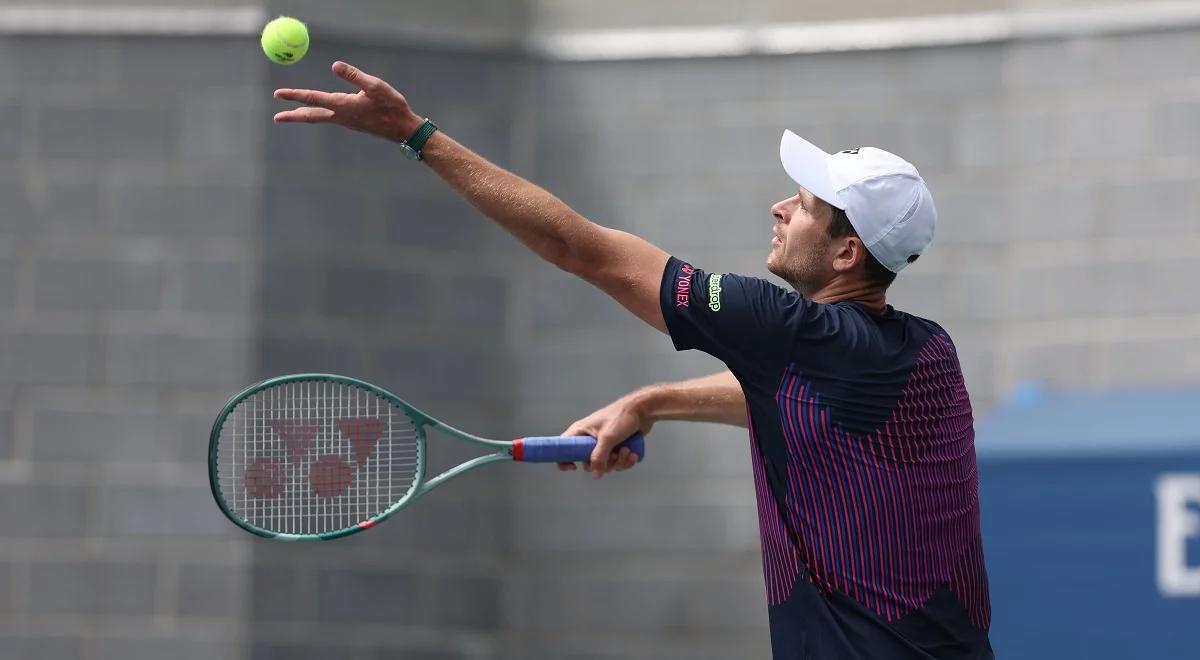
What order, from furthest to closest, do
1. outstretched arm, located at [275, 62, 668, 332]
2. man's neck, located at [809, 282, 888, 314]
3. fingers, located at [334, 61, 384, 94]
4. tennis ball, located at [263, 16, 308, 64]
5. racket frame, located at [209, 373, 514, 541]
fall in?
tennis ball, located at [263, 16, 308, 64], racket frame, located at [209, 373, 514, 541], man's neck, located at [809, 282, 888, 314], outstretched arm, located at [275, 62, 668, 332], fingers, located at [334, 61, 384, 94]

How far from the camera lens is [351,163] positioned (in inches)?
244

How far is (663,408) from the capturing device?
3723mm

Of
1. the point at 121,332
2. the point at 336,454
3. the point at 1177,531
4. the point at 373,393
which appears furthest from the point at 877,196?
the point at 121,332

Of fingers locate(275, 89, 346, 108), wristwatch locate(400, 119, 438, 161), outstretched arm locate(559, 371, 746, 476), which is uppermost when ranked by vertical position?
fingers locate(275, 89, 346, 108)

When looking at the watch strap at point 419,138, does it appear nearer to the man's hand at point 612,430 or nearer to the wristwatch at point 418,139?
the wristwatch at point 418,139

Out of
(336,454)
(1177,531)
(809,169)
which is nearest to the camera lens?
(809,169)

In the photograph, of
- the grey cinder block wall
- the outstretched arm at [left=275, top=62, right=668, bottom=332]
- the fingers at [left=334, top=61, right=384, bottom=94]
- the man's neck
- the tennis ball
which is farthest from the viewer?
the grey cinder block wall

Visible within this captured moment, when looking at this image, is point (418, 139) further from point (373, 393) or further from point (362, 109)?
point (373, 393)

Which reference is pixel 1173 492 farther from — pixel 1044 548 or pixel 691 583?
pixel 691 583

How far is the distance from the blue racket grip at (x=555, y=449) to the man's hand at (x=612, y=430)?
22 mm

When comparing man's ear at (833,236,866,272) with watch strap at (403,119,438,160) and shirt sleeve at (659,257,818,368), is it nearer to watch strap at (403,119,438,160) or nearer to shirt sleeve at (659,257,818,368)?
shirt sleeve at (659,257,818,368)

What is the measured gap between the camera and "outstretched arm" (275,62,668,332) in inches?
121

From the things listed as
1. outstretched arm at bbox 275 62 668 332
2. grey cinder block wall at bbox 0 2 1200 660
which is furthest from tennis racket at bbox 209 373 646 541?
grey cinder block wall at bbox 0 2 1200 660

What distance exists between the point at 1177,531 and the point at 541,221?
8.79 ft
